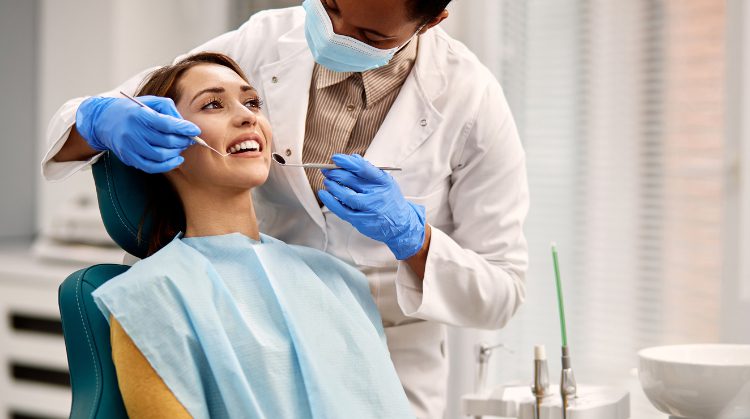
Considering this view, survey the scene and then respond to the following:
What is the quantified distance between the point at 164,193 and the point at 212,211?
0.40 feet

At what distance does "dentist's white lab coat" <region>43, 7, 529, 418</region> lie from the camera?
152 centimetres

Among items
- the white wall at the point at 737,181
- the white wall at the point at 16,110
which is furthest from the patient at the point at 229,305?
the white wall at the point at 16,110

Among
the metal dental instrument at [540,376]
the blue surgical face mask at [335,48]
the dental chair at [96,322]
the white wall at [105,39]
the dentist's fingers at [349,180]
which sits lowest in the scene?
the metal dental instrument at [540,376]

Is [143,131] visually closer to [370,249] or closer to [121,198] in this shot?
[121,198]

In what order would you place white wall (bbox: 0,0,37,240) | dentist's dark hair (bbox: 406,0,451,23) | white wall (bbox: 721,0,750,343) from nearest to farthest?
dentist's dark hair (bbox: 406,0,451,23) → white wall (bbox: 721,0,750,343) → white wall (bbox: 0,0,37,240)

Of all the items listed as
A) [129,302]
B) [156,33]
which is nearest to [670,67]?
[156,33]

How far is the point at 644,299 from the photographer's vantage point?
291 cm

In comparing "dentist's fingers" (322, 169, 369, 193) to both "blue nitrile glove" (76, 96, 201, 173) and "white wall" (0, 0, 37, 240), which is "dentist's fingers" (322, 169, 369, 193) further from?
"white wall" (0, 0, 37, 240)

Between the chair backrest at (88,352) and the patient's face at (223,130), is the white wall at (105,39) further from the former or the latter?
the chair backrest at (88,352)

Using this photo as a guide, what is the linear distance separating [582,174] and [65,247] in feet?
6.30

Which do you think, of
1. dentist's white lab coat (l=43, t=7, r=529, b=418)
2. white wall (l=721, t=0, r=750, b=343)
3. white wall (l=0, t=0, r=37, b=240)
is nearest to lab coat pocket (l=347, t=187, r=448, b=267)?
dentist's white lab coat (l=43, t=7, r=529, b=418)

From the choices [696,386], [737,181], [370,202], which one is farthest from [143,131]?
[737,181]

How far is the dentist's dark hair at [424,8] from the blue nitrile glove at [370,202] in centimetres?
26

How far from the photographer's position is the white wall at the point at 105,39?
3.09 meters
